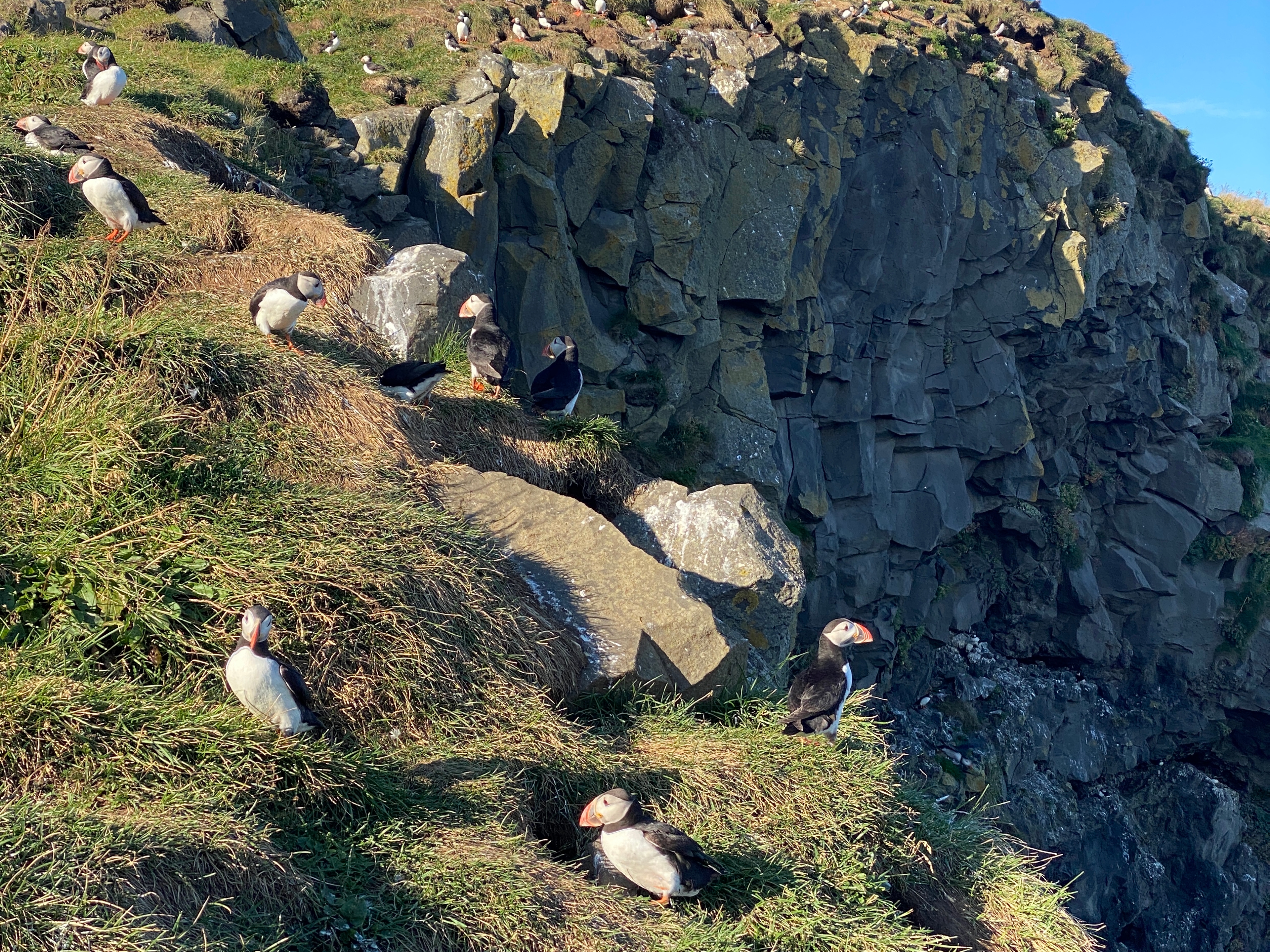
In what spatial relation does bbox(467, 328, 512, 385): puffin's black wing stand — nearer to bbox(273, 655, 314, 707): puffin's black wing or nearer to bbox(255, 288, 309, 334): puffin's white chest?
bbox(255, 288, 309, 334): puffin's white chest

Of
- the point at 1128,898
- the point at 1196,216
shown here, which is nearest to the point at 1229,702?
Answer: the point at 1128,898

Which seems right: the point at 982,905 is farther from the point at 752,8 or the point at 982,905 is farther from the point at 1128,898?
the point at 1128,898

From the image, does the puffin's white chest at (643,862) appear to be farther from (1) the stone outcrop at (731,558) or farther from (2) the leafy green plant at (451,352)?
(2) the leafy green plant at (451,352)

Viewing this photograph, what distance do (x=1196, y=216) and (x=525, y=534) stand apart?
30453mm

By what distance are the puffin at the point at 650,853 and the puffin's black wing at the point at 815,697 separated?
50.4 inches

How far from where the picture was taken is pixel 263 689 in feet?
13.5

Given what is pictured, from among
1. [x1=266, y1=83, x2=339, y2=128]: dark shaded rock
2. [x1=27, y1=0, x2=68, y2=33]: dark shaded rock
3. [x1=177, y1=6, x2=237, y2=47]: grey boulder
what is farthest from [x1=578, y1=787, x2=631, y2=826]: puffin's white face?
[x1=177, y1=6, x2=237, y2=47]: grey boulder

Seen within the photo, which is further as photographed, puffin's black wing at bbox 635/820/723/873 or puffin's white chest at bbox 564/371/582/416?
puffin's white chest at bbox 564/371/582/416

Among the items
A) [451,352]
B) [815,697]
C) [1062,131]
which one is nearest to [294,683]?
[815,697]

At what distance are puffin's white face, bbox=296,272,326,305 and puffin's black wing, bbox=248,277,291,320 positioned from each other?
0.08 m

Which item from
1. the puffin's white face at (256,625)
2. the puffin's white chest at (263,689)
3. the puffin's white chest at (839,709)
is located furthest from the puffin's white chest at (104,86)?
the puffin's white chest at (839,709)

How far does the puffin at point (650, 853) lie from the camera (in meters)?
4.33

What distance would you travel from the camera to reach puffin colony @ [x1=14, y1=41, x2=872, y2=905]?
4.20 metres

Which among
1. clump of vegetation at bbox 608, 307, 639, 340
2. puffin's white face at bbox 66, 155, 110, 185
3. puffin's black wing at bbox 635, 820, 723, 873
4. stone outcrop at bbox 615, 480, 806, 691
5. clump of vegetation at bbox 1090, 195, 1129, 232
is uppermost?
clump of vegetation at bbox 1090, 195, 1129, 232
